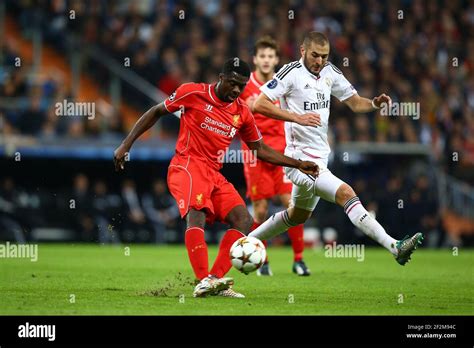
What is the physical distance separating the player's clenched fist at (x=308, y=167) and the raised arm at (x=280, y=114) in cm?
43

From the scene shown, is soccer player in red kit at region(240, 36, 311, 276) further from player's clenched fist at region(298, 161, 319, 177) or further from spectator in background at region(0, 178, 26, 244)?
spectator in background at region(0, 178, 26, 244)

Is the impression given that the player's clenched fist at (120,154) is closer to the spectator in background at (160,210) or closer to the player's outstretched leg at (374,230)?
the player's outstretched leg at (374,230)

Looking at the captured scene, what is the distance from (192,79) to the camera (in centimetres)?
2267

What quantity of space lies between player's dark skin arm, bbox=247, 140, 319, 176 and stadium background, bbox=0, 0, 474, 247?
419 inches

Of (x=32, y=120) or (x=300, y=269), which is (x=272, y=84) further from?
(x=32, y=120)

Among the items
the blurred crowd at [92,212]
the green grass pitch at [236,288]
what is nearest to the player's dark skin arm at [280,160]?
the green grass pitch at [236,288]

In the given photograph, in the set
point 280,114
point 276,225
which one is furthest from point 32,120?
point 280,114

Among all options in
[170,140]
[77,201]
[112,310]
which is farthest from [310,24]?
[112,310]

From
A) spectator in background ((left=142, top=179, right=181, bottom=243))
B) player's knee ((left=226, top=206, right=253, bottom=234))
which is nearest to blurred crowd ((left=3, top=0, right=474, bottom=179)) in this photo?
spectator in background ((left=142, top=179, right=181, bottom=243))

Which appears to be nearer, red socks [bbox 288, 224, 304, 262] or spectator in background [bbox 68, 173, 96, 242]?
red socks [bbox 288, 224, 304, 262]

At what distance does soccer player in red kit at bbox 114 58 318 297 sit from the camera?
9.40 metres

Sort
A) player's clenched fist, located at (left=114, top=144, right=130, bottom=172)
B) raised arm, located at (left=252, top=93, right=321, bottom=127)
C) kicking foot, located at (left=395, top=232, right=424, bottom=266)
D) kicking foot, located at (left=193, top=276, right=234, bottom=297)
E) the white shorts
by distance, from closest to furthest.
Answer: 1. kicking foot, located at (left=193, top=276, right=234, bottom=297)
2. kicking foot, located at (left=395, top=232, right=424, bottom=266)
3. player's clenched fist, located at (left=114, top=144, right=130, bottom=172)
4. raised arm, located at (left=252, top=93, right=321, bottom=127)
5. the white shorts

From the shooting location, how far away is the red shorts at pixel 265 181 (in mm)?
13039

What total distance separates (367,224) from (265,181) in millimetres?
3387
